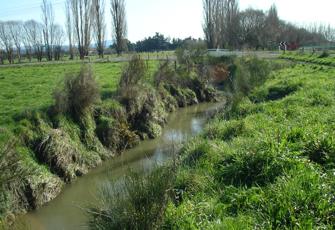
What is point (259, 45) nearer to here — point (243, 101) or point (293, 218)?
point (243, 101)

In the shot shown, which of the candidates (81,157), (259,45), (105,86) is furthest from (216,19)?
(81,157)

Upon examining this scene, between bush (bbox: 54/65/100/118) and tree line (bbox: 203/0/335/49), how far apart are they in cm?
3386

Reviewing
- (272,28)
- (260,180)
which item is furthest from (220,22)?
(260,180)

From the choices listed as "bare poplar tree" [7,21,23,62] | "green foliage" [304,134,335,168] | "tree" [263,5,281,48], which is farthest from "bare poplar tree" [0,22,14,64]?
"green foliage" [304,134,335,168]

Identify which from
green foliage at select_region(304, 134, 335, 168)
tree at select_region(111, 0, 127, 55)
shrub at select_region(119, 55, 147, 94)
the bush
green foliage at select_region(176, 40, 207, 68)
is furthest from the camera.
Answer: tree at select_region(111, 0, 127, 55)

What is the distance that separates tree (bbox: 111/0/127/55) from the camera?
4762 cm

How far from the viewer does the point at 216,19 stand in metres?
51.6

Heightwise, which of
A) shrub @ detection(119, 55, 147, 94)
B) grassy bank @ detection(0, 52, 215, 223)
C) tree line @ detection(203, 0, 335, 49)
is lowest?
grassy bank @ detection(0, 52, 215, 223)

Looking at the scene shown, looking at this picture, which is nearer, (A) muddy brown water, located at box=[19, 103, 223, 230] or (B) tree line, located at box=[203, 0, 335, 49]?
(A) muddy brown water, located at box=[19, 103, 223, 230]

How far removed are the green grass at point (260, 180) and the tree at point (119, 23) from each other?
39390 mm

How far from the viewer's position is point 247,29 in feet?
199

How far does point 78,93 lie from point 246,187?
401 inches

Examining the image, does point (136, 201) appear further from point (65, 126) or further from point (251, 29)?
point (251, 29)

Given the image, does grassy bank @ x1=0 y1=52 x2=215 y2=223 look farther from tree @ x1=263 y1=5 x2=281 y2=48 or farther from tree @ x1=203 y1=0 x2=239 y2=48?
tree @ x1=263 y1=5 x2=281 y2=48
